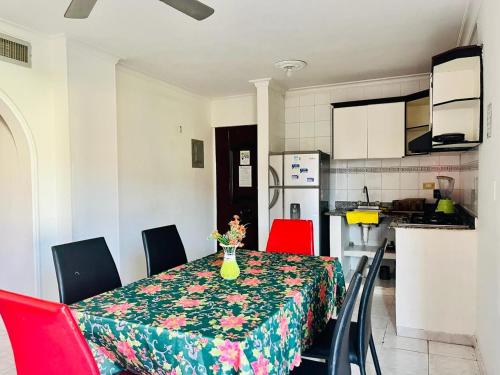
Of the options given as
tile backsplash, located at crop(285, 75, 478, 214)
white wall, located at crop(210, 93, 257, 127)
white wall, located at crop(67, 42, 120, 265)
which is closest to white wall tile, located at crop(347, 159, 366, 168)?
tile backsplash, located at crop(285, 75, 478, 214)

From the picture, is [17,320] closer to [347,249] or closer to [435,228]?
[435,228]

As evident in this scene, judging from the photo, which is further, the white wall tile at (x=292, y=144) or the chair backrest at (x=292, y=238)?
the white wall tile at (x=292, y=144)

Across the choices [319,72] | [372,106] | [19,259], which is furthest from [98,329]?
[372,106]

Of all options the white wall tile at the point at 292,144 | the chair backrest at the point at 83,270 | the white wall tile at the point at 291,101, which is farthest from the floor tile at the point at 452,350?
the white wall tile at the point at 291,101

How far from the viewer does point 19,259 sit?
3.05 meters

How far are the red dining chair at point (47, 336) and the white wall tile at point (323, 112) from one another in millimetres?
4112

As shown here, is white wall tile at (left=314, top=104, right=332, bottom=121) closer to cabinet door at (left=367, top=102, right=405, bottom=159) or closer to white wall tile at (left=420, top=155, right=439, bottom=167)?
cabinet door at (left=367, top=102, right=405, bottom=159)

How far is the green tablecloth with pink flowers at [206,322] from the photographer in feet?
4.06

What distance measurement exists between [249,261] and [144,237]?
0.73m

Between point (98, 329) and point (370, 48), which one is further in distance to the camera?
point (370, 48)

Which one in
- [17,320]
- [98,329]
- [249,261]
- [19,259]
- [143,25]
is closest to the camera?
[17,320]

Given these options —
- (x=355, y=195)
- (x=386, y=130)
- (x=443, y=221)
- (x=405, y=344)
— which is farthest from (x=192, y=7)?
(x=355, y=195)

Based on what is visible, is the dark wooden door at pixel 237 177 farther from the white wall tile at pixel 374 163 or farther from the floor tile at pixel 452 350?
the floor tile at pixel 452 350

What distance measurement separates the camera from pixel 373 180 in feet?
14.6
